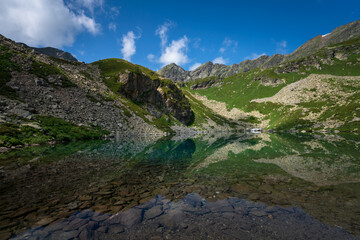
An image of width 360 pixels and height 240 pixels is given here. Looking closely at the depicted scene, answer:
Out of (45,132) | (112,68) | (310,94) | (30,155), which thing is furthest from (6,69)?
(310,94)

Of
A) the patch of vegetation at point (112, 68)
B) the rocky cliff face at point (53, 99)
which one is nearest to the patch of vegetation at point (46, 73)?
the rocky cliff face at point (53, 99)

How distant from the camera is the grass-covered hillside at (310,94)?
9662 centimetres

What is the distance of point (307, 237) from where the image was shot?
611 centimetres

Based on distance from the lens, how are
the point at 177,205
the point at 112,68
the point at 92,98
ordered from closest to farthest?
the point at 177,205
the point at 92,98
the point at 112,68

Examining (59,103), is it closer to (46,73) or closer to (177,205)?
(46,73)

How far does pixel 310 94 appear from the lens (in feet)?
443

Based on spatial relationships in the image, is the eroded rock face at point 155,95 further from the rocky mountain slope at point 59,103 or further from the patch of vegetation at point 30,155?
the patch of vegetation at point 30,155

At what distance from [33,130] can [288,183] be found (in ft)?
141

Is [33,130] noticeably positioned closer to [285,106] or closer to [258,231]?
[258,231]

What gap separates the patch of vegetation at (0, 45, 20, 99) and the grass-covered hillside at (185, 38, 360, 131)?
125m

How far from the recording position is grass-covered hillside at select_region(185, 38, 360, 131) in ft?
317

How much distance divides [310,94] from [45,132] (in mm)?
166376

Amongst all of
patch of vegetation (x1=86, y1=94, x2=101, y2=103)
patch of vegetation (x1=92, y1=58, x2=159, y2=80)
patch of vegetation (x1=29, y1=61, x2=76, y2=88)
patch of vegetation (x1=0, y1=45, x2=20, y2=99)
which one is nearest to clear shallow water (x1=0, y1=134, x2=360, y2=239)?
patch of vegetation (x1=0, y1=45, x2=20, y2=99)

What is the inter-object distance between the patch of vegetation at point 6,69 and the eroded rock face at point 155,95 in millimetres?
42632
